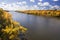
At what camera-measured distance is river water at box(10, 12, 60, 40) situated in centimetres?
152

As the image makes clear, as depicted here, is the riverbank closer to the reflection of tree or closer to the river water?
the river water

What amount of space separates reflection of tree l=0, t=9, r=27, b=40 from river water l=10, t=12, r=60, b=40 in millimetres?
61

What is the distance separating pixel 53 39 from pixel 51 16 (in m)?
0.30

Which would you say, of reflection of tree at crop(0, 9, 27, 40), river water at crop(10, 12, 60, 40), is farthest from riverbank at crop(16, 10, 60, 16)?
reflection of tree at crop(0, 9, 27, 40)

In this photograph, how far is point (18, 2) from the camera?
159cm

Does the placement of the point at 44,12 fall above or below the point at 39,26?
above

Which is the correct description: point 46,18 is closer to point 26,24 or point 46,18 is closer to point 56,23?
point 56,23

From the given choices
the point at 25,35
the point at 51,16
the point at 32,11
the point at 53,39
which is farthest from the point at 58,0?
the point at 25,35

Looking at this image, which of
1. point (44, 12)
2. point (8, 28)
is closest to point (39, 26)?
point (44, 12)

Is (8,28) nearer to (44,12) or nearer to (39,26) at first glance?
(39,26)

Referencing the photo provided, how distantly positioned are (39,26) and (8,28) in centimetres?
41

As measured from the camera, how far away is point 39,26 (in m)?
1.56

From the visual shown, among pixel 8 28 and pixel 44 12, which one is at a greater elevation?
pixel 44 12

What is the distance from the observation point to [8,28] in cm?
152
